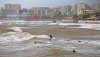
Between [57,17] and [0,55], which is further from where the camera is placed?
[57,17]

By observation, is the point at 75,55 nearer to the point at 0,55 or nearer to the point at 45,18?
the point at 0,55

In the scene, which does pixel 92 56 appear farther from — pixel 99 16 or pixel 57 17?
pixel 57 17

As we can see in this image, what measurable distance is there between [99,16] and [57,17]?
215ft

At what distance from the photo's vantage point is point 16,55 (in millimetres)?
10555

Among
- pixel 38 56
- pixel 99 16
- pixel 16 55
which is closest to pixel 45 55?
pixel 38 56

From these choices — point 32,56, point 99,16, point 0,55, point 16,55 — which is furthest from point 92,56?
point 99,16

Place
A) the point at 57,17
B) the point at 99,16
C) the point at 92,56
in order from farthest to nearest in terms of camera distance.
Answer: the point at 57,17
the point at 99,16
the point at 92,56

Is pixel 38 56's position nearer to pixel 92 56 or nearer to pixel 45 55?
pixel 45 55

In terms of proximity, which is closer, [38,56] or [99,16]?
[38,56]

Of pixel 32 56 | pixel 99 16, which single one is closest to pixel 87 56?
pixel 32 56

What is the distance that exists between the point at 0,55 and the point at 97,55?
17.2ft

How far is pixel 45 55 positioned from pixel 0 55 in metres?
2.48

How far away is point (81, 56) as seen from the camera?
10039mm

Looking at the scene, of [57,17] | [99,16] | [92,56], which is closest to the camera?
[92,56]
